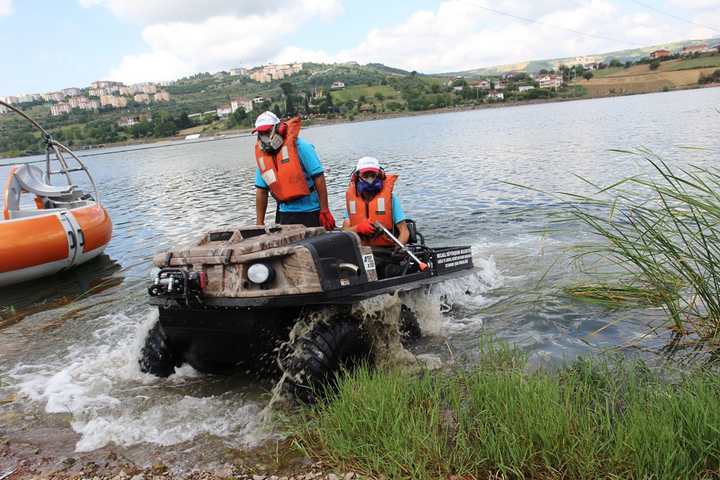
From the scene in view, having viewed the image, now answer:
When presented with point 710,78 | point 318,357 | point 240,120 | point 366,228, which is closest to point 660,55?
point 710,78

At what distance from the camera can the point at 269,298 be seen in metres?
4.31

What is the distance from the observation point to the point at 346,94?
389 ft

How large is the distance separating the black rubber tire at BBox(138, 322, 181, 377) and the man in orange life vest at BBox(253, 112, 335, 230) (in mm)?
1671

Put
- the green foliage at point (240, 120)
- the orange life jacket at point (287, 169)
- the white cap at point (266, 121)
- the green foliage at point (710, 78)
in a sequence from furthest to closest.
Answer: the green foliage at point (240, 120) < the green foliage at point (710, 78) < the orange life jacket at point (287, 169) < the white cap at point (266, 121)

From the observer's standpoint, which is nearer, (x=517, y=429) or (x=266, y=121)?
(x=517, y=429)

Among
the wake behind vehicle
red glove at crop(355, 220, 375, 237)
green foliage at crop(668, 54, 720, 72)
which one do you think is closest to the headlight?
the wake behind vehicle

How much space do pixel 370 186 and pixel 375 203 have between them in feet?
0.65

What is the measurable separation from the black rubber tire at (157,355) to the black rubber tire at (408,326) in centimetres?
220

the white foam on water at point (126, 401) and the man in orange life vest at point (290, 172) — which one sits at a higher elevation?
the man in orange life vest at point (290, 172)

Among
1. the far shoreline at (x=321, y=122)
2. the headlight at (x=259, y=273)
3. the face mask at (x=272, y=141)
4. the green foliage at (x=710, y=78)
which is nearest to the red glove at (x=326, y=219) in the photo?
the face mask at (x=272, y=141)

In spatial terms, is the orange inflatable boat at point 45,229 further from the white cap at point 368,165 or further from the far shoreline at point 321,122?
the far shoreline at point 321,122

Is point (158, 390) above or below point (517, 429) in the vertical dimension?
below

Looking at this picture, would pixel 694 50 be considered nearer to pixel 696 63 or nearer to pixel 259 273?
pixel 696 63

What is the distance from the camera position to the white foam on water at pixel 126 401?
15.0 feet
